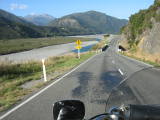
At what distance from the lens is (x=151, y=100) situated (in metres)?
3.54

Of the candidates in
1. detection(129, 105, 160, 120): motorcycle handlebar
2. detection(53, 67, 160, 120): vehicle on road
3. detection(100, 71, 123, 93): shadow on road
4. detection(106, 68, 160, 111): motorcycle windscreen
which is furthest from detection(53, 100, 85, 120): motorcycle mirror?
detection(100, 71, 123, 93): shadow on road

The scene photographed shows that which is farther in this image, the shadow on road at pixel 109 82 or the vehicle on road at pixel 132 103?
the shadow on road at pixel 109 82

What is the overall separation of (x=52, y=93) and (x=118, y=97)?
7.32m

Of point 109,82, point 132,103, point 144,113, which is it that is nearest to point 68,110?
point 132,103

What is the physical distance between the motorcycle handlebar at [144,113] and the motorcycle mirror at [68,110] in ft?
3.86

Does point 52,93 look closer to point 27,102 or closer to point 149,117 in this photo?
point 27,102

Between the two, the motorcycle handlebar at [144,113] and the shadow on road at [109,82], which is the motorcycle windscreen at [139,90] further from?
the shadow on road at [109,82]

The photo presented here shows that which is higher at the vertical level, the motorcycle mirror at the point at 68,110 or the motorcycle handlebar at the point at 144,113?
the motorcycle handlebar at the point at 144,113

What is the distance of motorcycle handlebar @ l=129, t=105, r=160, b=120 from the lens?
2.96 meters

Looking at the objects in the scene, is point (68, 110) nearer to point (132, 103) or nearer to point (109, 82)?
point (132, 103)

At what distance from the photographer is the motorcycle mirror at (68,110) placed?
403 cm

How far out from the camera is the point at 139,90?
382 centimetres

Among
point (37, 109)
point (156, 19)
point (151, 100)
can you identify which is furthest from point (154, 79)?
point (156, 19)

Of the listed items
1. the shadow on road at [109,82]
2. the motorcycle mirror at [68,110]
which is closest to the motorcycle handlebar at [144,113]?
the motorcycle mirror at [68,110]
